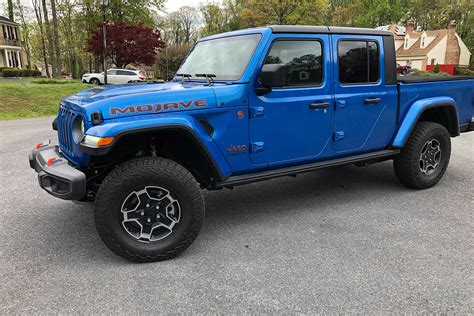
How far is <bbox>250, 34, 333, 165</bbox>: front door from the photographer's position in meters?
3.55

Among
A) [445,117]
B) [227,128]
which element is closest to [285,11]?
[445,117]

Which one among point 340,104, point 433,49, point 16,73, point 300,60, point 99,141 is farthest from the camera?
point 433,49

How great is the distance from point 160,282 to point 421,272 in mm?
1989

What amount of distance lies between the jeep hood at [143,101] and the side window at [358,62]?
5.24 ft

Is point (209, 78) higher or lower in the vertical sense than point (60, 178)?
higher

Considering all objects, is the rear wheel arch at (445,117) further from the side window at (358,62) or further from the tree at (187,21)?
the tree at (187,21)

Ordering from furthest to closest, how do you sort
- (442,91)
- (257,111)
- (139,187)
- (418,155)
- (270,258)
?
1. (442,91)
2. (418,155)
3. (257,111)
4. (270,258)
5. (139,187)

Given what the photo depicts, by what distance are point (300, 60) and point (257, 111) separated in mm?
772

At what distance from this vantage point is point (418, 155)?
4.68m

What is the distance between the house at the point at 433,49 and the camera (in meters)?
50.0

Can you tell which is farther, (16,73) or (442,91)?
(16,73)

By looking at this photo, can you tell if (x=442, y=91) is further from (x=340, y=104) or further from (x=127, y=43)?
(x=127, y=43)

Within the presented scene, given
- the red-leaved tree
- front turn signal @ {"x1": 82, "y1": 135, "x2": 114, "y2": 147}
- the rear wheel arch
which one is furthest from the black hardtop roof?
the red-leaved tree

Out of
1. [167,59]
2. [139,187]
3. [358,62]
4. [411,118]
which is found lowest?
[139,187]
